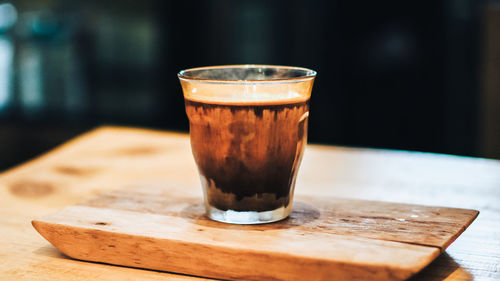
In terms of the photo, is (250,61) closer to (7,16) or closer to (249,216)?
(7,16)

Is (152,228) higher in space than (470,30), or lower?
lower

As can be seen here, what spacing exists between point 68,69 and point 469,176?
124 inches

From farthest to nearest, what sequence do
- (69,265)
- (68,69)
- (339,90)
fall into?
(68,69) < (339,90) < (69,265)

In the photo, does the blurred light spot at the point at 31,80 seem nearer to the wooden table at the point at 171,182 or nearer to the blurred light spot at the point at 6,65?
the blurred light spot at the point at 6,65

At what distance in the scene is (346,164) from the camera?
1068 millimetres

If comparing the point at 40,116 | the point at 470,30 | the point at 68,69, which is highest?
the point at 470,30

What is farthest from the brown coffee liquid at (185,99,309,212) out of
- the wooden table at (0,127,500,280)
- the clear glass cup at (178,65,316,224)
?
the wooden table at (0,127,500,280)

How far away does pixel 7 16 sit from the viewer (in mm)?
3727

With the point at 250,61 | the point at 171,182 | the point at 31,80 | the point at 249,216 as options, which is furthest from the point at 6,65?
the point at 249,216

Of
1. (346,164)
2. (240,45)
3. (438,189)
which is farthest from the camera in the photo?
(240,45)

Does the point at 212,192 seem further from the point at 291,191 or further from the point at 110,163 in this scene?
the point at 110,163

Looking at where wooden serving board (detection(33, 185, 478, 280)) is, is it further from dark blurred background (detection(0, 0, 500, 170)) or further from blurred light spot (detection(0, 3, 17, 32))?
blurred light spot (detection(0, 3, 17, 32))

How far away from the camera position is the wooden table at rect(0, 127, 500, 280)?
62cm

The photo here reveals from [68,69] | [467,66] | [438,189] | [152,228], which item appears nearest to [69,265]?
[152,228]
